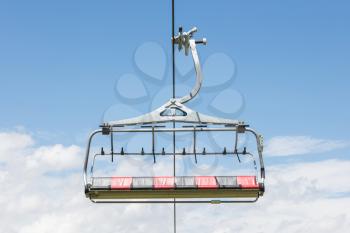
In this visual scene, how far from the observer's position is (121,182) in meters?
22.8

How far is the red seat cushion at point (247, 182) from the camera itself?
888 inches

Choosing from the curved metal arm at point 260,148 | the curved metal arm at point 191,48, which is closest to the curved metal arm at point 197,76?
the curved metal arm at point 191,48

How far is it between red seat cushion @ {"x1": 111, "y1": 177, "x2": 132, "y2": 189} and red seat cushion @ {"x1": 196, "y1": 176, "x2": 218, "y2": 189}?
6.90ft

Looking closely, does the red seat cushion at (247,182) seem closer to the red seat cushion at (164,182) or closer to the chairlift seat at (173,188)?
the chairlift seat at (173,188)

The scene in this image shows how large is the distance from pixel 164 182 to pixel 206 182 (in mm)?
1287

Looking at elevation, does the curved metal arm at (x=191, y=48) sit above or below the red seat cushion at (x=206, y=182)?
above

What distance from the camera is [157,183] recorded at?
22.8m

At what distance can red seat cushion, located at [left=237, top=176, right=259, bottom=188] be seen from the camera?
888 inches

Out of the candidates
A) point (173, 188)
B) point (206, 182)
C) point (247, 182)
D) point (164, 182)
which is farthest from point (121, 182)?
point (247, 182)

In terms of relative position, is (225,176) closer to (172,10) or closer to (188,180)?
(188,180)

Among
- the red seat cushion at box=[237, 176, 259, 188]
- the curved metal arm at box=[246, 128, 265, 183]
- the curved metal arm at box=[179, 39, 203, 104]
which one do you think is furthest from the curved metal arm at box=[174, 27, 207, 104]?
the red seat cushion at box=[237, 176, 259, 188]

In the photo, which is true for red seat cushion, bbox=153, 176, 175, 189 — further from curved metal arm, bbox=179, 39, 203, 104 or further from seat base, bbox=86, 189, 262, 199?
curved metal arm, bbox=179, 39, 203, 104

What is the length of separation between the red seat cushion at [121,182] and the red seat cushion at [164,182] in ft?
2.60

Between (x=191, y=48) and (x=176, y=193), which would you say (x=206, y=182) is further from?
(x=191, y=48)
